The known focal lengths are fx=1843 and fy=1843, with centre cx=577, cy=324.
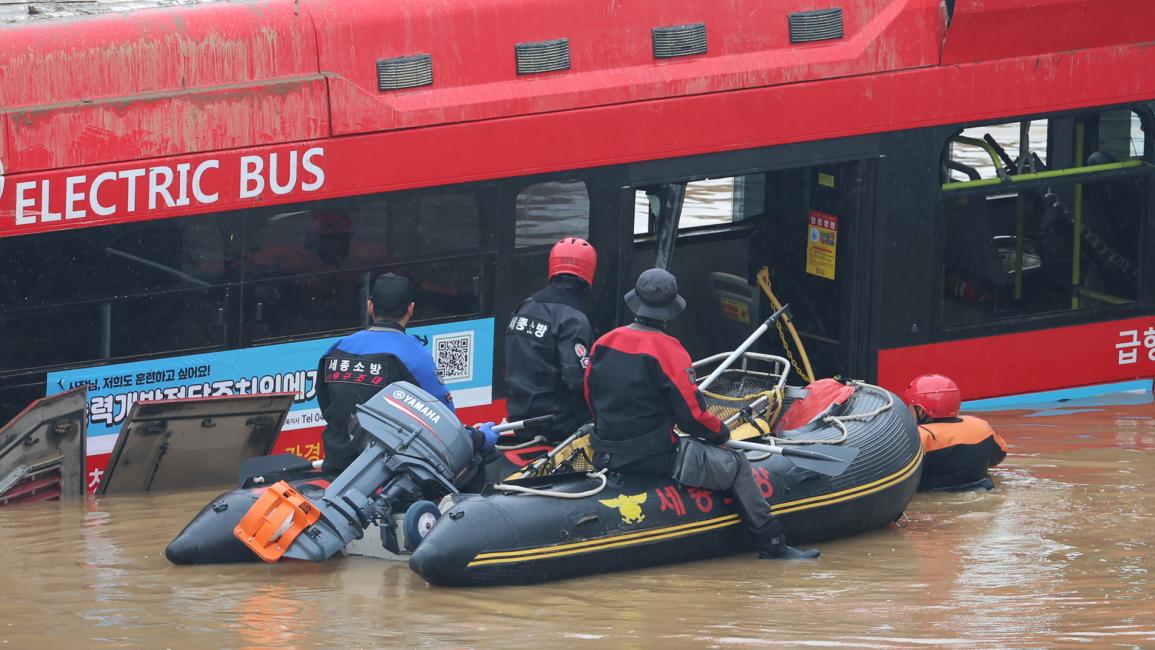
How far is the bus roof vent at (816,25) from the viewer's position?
10148 millimetres

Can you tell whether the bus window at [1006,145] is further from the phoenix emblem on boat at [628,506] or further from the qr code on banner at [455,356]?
the phoenix emblem on boat at [628,506]

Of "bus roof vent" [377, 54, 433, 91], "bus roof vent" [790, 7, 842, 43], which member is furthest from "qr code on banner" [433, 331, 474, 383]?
"bus roof vent" [790, 7, 842, 43]

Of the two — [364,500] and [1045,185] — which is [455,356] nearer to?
[364,500]

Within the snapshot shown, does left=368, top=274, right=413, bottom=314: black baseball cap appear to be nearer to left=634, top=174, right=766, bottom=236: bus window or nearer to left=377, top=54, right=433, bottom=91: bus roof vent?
left=377, top=54, right=433, bottom=91: bus roof vent

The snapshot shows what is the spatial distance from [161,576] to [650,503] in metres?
2.03

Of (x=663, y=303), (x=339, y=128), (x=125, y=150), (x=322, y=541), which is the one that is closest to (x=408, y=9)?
(x=339, y=128)

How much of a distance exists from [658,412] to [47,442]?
9.50ft

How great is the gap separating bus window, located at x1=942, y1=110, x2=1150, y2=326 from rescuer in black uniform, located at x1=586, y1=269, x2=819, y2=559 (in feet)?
11.2

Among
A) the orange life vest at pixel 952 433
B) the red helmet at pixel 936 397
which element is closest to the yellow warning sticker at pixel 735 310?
the red helmet at pixel 936 397

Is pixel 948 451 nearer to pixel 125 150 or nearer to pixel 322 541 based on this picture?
pixel 322 541

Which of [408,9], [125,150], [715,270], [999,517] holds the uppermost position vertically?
[408,9]

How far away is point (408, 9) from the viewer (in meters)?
9.34

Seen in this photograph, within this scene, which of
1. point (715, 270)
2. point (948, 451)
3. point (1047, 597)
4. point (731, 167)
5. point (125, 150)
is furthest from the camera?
point (715, 270)

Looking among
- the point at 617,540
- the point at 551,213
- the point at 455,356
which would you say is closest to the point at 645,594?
the point at 617,540
